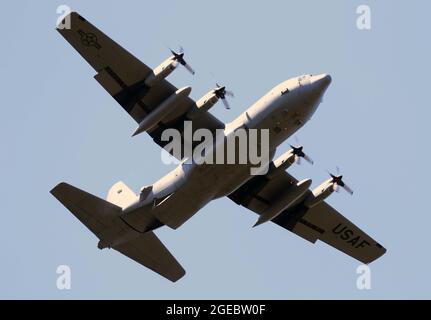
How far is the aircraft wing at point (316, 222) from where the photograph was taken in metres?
47.1

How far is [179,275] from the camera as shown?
4625cm

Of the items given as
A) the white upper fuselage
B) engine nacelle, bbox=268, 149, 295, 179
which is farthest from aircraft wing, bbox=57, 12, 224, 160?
engine nacelle, bbox=268, 149, 295, 179

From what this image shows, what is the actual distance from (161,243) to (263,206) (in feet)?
20.5

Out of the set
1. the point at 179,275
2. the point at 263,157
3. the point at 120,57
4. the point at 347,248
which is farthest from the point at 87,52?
the point at 347,248

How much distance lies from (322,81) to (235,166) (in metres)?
6.05

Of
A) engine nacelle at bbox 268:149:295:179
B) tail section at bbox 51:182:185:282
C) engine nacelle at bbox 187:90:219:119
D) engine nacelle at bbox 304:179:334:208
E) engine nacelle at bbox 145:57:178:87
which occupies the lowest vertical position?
tail section at bbox 51:182:185:282

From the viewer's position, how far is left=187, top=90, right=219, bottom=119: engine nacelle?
41.8 m

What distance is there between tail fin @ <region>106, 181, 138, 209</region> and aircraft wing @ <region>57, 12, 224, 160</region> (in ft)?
11.0

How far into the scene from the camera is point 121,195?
4522 cm

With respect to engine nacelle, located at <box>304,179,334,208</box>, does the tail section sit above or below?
below

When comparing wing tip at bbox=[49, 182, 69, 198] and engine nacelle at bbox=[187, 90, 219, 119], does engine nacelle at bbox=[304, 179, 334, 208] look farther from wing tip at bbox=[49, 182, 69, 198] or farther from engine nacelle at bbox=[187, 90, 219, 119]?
wing tip at bbox=[49, 182, 69, 198]

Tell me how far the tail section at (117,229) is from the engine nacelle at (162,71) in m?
6.55

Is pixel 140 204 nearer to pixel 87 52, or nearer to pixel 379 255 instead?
pixel 87 52

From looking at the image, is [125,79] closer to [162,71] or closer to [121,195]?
[162,71]
